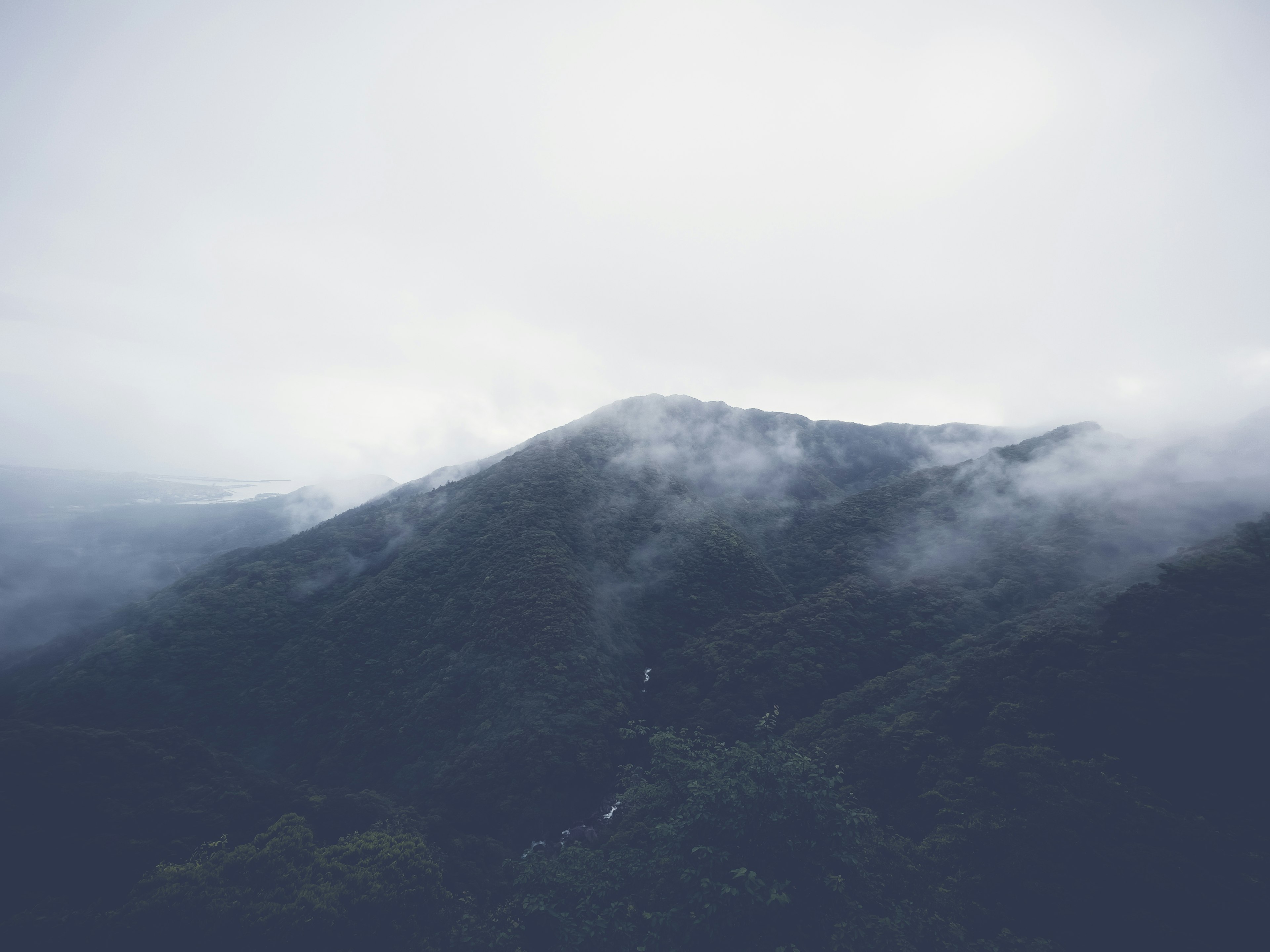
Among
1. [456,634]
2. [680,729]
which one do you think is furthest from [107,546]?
[680,729]

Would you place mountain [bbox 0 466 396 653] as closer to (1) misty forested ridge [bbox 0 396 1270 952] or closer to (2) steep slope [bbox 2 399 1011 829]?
(1) misty forested ridge [bbox 0 396 1270 952]

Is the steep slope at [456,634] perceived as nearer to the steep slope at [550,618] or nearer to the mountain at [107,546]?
the steep slope at [550,618]

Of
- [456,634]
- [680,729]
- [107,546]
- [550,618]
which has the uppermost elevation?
[107,546]

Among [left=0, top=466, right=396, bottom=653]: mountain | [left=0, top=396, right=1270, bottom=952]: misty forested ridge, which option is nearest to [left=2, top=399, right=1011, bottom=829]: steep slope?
[left=0, top=396, right=1270, bottom=952]: misty forested ridge

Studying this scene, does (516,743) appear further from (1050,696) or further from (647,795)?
(1050,696)

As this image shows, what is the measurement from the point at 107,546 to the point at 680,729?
629ft

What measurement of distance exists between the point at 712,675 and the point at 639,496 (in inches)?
1509

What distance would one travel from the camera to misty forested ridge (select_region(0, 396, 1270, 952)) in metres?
21.3

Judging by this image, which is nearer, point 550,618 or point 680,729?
point 680,729

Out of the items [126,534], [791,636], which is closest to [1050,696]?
[791,636]

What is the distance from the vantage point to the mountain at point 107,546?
86.8 m

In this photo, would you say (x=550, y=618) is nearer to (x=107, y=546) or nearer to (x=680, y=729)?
(x=680, y=729)

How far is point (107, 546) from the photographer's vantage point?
139 m

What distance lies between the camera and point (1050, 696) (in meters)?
30.6
